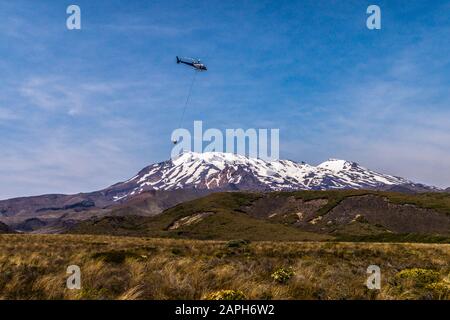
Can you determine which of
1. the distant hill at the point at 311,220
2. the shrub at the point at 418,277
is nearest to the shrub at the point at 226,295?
the shrub at the point at 418,277

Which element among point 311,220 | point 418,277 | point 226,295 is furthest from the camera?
point 311,220

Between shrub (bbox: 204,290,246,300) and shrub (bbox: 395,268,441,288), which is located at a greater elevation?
shrub (bbox: 204,290,246,300)

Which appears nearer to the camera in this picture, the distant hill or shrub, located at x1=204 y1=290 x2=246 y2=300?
shrub, located at x1=204 y1=290 x2=246 y2=300

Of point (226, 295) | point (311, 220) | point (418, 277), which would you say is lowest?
point (311, 220)

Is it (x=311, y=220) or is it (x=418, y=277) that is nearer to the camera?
(x=418, y=277)

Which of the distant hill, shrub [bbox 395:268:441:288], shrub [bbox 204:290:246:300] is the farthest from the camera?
the distant hill

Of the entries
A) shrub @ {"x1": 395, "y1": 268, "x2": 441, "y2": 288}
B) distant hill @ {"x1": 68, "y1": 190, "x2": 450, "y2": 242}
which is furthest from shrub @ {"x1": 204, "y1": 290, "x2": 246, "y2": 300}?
distant hill @ {"x1": 68, "y1": 190, "x2": 450, "y2": 242}

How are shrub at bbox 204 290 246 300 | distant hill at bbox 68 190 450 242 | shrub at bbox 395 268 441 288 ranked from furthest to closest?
distant hill at bbox 68 190 450 242, shrub at bbox 395 268 441 288, shrub at bbox 204 290 246 300

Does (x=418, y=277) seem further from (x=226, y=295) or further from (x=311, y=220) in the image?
(x=311, y=220)

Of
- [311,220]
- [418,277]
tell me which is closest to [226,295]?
[418,277]

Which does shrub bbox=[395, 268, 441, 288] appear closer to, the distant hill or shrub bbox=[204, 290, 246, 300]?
shrub bbox=[204, 290, 246, 300]

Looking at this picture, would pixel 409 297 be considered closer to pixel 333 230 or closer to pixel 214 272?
pixel 214 272
